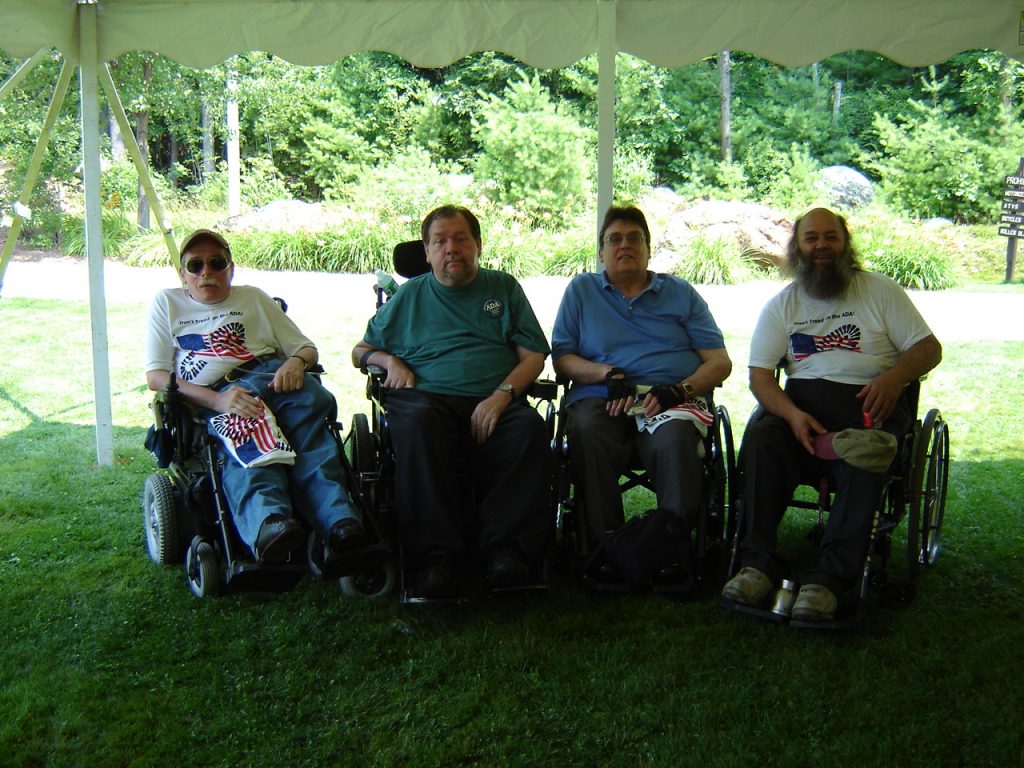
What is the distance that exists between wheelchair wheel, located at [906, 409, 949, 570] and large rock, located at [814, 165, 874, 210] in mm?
11242

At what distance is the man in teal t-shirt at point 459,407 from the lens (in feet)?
9.75

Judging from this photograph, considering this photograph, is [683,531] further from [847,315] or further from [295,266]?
[295,266]

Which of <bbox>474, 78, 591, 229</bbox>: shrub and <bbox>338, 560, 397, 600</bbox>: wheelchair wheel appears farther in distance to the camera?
<bbox>474, 78, 591, 229</bbox>: shrub

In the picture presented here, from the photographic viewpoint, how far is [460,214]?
136 inches

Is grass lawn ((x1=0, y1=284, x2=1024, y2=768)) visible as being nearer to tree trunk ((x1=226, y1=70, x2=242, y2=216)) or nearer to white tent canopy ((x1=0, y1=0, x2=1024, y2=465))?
white tent canopy ((x1=0, y1=0, x2=1024, y2=465))

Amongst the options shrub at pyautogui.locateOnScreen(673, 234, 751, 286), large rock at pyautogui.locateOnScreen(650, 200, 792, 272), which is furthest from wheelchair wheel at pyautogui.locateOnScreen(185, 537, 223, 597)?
large rock at pyautogui.locateOnScreen(650, 200, 792, 272)

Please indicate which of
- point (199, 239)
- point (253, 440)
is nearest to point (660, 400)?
point (253, 440)

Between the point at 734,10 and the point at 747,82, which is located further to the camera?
the point at 747,82

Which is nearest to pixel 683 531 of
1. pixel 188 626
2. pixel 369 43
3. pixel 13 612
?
pixel 188 626

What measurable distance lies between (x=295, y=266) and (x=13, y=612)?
7.95m

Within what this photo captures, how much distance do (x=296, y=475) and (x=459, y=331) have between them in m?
0.80

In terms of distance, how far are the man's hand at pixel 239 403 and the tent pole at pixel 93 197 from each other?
4.67 feet

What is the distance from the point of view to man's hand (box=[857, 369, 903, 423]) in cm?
310

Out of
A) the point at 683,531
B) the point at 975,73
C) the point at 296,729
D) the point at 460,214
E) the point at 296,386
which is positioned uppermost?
the point at 975,73
